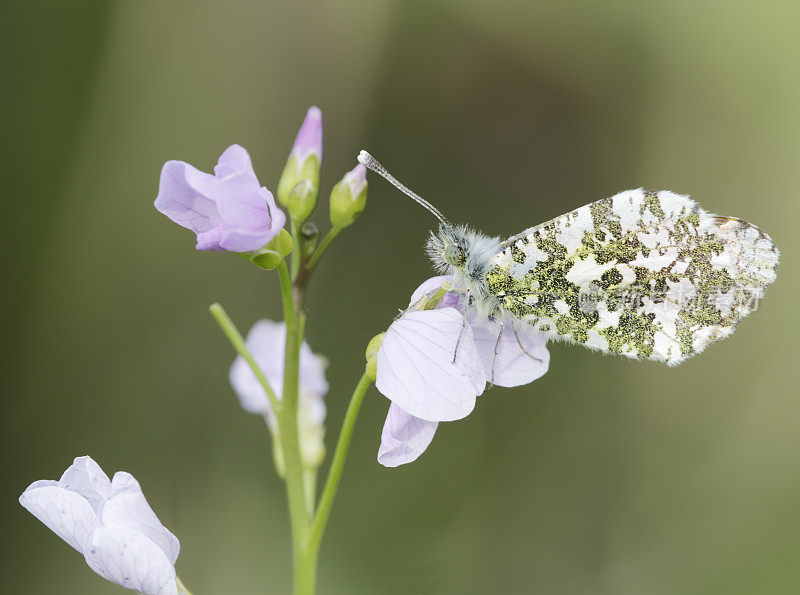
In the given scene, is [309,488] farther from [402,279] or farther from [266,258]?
[402,279]

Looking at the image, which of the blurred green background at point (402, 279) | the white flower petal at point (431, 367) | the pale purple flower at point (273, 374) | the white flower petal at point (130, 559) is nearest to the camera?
the white flower petal at point (130, 559)

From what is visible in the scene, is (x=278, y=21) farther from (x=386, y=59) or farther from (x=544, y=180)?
(x=544, y=180)

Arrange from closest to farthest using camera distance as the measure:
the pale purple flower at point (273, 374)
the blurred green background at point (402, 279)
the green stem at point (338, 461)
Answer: the green stem at point (338, 461), the pale purple flower at point (273, 374), the blurred green background at point (402, 279)

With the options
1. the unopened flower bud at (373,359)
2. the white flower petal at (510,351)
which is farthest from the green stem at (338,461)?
the white flower petal at (510,351)

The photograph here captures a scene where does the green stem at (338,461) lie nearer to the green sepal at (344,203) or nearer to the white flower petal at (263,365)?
the green sepal at (344,203)

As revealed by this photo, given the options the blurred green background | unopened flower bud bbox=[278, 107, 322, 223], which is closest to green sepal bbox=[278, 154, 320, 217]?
unopened flower bud bbox=[278, 107, 322, 223]

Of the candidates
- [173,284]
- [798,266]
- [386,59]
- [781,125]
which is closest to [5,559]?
[173,284]
